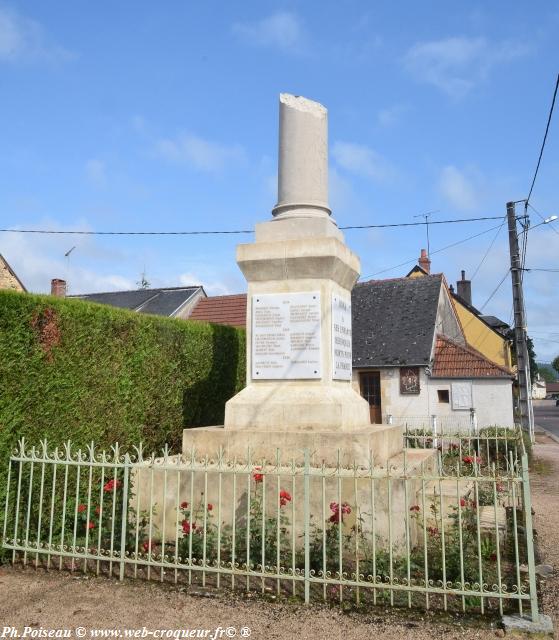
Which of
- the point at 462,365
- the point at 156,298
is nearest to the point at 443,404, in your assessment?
the point at 462,365

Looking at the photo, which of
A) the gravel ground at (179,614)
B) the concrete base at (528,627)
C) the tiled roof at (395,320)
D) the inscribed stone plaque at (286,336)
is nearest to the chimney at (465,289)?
the tiled roof at (395,320)

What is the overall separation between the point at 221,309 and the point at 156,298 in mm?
4836

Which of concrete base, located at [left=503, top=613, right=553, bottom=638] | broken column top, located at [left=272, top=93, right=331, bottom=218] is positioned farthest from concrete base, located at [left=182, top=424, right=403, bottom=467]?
broken column top, located at [left=272, top=93, right=331, bottom=218]

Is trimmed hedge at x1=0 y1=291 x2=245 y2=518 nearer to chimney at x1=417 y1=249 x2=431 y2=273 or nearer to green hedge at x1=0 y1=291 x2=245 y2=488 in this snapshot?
green hedge at x1=0 y1=291 x2=245 y2=488

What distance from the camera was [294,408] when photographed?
6574 mm

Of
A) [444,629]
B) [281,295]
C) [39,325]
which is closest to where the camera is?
[444,629]

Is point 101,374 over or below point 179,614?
over

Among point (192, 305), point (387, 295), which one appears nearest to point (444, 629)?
point (387, 295)

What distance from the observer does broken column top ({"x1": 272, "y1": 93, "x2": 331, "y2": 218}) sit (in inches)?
287

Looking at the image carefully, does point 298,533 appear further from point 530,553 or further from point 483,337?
point 483,337

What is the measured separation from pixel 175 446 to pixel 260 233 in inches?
142

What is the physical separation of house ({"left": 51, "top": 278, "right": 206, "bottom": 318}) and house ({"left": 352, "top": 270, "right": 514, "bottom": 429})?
7946 mm

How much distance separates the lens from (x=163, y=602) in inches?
179

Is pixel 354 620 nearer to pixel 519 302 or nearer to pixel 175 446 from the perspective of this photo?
pixel 175 446
